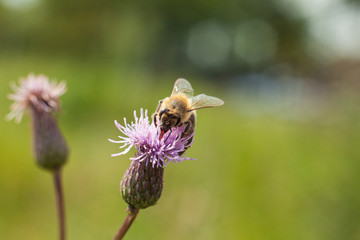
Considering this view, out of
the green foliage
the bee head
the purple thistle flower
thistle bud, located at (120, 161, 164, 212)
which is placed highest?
the bee head

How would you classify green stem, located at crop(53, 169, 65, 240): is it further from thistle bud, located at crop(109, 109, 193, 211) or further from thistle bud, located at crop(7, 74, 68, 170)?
thistle bud, located at crop(109, 109, 193, 211)

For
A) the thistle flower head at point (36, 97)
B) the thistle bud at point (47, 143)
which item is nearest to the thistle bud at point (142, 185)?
the thistle bud at point (47, 143)

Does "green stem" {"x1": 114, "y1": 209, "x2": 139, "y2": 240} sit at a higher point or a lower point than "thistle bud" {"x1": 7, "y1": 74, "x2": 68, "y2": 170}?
lower

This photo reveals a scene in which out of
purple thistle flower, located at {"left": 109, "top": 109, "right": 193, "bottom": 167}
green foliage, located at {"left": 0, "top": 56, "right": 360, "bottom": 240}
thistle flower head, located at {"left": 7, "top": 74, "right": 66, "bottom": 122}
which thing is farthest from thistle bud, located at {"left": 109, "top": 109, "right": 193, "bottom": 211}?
green foliage, located at {"left": 0, "top": 56, "right": 360, "bottom": 240}

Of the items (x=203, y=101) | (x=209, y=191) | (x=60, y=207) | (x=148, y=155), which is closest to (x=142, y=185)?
(x=148, y=155)

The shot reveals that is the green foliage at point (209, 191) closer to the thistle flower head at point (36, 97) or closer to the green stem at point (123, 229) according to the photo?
the thistle flower head at point (36, 97)

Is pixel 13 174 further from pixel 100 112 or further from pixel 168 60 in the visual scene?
pixel 168 60

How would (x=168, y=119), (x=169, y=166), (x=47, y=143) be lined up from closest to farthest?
(x=168, y=119) < (x=47, y=143) < (x=169, y=166)

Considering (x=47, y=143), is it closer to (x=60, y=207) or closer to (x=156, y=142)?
(x=60, y=207)

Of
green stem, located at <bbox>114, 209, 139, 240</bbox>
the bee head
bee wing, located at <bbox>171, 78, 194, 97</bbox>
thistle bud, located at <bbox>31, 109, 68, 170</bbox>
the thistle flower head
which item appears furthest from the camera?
the thistle flower head
